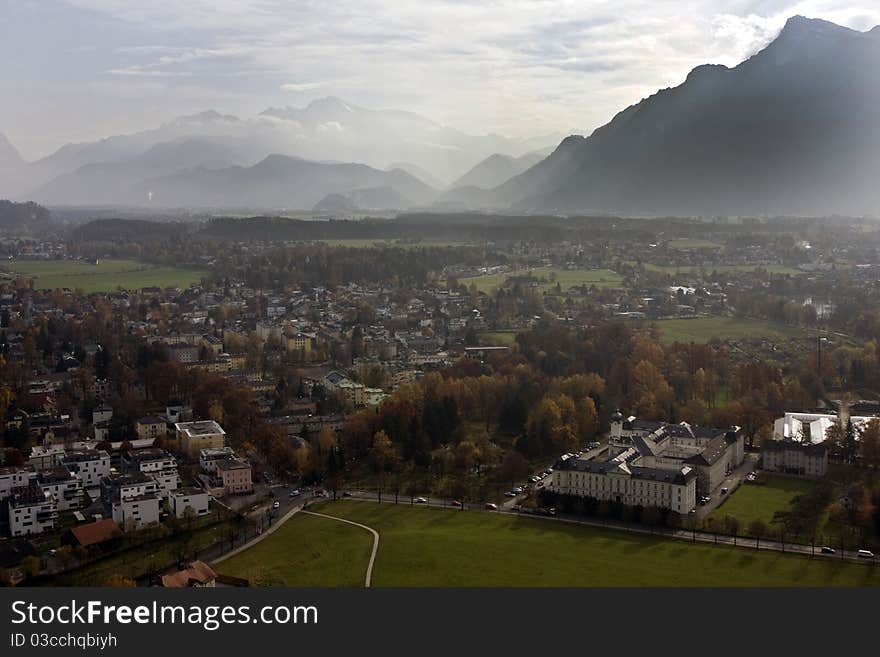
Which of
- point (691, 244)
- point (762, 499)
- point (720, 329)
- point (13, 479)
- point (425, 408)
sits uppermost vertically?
point (691, 244)

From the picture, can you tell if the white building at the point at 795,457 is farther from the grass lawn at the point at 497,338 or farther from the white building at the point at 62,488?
the white building at the point at 62,488

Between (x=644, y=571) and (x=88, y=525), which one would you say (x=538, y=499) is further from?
(x=88, y=525)

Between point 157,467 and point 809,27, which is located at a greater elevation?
point 809,27

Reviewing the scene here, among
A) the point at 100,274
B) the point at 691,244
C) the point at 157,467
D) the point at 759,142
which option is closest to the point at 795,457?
the point at 157,467

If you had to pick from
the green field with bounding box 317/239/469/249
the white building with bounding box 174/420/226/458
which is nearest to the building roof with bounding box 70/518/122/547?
the white building with bounding box 174/420/226/458

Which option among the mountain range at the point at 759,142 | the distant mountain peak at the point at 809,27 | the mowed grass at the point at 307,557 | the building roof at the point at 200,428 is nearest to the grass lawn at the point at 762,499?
the mowed grass at the point at 307,557

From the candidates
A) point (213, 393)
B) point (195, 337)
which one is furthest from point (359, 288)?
point (213, 393)

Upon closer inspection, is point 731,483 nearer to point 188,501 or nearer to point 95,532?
point 188,501
